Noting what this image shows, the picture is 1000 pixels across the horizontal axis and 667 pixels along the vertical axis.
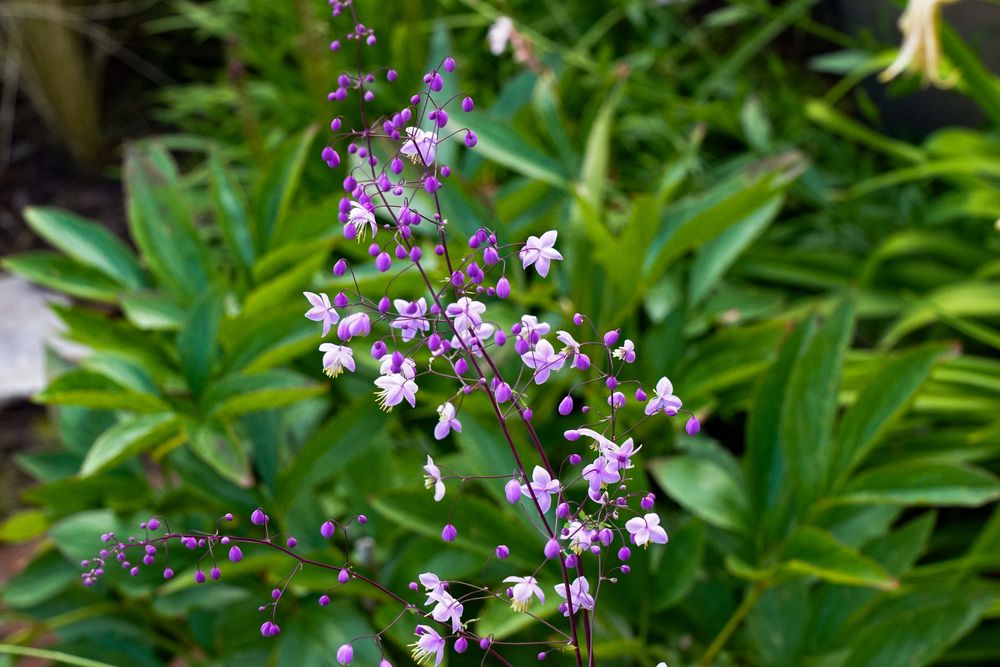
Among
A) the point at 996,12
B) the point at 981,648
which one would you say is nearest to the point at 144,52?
the point at 996,12

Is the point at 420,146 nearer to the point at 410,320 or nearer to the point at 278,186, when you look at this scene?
the point at 410,320

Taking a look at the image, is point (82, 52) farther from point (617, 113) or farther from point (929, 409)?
point (929, 409)

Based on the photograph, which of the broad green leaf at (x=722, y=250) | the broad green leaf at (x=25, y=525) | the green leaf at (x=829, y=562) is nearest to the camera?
the green leaf at (x=829, y=562)

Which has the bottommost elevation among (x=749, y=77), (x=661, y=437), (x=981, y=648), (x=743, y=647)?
(x=981, y=648)

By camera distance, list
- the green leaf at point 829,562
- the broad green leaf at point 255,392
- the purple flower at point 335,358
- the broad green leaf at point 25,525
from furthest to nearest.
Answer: the broad green leaf at point 25,525 < the broad green leaf at point 255,392 < the green leaf at point 829,562 < the purple flower at point 335,358

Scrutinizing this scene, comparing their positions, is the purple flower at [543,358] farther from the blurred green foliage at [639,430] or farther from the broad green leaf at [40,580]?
the broad green leaf at [40,580]

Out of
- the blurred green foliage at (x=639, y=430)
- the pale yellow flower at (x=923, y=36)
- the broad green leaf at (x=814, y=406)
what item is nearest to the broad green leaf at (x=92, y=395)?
the blurred green foliage at (x=639, y=430)

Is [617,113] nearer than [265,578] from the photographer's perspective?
No

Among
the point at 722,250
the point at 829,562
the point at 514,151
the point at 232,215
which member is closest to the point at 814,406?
the point at 829,562
